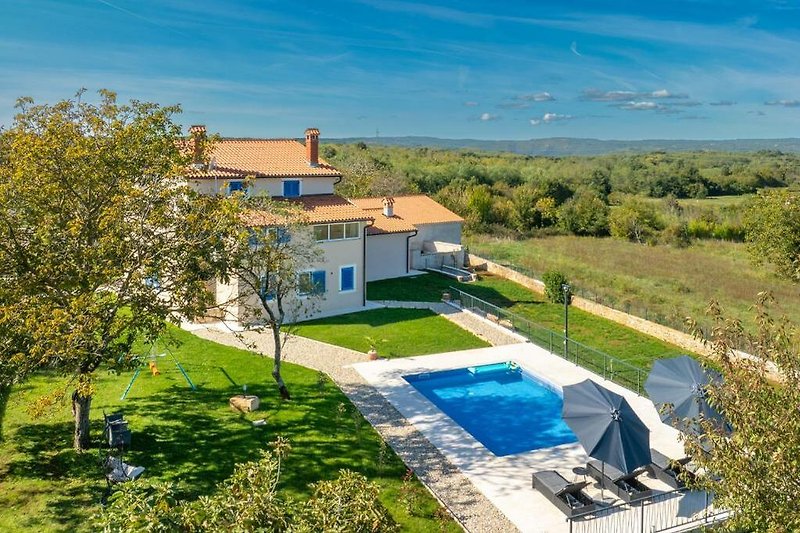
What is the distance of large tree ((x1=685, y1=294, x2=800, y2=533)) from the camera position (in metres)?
8.17

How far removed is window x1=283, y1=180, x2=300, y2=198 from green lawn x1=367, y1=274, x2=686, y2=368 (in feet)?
26.0

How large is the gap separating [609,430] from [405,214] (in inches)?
1347

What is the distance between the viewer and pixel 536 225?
77.8 m

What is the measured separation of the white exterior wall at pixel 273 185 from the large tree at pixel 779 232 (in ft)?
95.7

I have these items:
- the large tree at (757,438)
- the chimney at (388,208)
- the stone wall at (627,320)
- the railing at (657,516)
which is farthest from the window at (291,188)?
the large tree at (757,438)

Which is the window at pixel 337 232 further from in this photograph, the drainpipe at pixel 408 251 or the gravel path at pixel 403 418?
the drainpipe at pixel 408 251

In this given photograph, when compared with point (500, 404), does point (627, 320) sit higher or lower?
higher

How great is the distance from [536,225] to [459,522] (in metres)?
65.6

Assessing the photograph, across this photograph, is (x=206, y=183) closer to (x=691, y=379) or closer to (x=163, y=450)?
(x=163, y=450)

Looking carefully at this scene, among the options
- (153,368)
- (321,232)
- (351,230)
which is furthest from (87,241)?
(351,230)

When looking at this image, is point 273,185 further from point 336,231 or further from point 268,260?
point 268,260

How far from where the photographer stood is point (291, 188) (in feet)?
118

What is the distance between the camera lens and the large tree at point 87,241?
14.9 metres

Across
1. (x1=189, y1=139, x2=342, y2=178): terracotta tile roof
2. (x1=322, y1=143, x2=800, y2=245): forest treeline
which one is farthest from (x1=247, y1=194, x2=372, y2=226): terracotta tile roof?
(x1=322, y1=143, x2=800, y2=245): forest treeline
